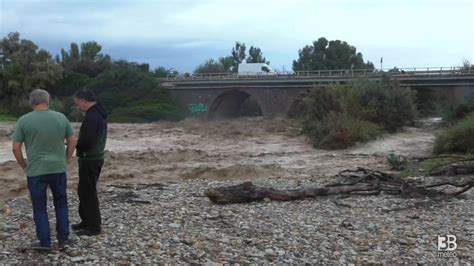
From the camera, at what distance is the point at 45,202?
5934mm

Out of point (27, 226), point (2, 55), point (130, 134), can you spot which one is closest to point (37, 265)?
point (27, 226)

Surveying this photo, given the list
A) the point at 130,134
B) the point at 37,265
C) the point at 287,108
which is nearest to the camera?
the point at 37,265

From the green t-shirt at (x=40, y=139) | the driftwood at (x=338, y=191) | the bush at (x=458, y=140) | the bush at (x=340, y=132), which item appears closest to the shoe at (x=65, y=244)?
the green t-shirt at (x=40, y=139)

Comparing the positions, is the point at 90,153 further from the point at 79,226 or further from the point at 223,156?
the point at 223,156

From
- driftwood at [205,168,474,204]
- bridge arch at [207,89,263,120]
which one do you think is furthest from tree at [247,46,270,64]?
driftwood at [205,168,474,204]

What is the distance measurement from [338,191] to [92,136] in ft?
15.6

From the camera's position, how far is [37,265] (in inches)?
218

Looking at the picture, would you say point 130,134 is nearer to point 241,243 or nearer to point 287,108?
point 287,108

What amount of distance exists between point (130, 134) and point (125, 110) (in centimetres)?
1847

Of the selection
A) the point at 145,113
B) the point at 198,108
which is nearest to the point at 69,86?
the point at 145,113

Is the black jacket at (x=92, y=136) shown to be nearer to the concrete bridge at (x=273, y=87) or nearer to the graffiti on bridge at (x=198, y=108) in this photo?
the concrete bridge at (x=273, y=87)

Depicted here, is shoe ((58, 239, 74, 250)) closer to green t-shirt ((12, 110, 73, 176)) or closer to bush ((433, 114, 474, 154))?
green t-shirt ((12, 110, 73, 176))

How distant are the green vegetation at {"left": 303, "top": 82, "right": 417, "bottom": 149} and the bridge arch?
2477cm

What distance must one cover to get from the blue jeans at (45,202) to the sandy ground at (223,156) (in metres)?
5.32
